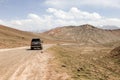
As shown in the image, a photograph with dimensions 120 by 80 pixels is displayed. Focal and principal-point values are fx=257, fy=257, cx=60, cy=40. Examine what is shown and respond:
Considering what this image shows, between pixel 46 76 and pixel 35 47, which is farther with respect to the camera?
pixel 35 47

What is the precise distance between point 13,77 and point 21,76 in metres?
0.61

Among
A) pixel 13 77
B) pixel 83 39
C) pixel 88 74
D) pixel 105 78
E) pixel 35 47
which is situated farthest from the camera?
pixel 83 39

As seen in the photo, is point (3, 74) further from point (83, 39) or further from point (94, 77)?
point (83, 39)

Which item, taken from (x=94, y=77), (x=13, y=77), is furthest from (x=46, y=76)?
(x=94, y=77)

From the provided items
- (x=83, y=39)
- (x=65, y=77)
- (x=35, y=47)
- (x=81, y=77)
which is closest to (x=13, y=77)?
(x=65, y=77)

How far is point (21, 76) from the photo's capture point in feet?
50.4

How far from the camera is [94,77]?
1622 centimetres

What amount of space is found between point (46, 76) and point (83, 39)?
599 feet

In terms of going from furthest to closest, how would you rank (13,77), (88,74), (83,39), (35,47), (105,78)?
(83,39) < (35,47) < (88,74) < (105,78) < (13,77)

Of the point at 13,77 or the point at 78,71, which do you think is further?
the point at 78,71

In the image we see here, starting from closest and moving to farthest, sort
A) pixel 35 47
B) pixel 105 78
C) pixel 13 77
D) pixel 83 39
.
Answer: pixel 13 77 → pixel 105 78 → pixel 35 47 → pixel 83 39

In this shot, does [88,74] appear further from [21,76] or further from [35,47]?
[35,47]

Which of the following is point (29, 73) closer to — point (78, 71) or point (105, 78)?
point (78, 71)

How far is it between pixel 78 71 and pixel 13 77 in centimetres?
529
